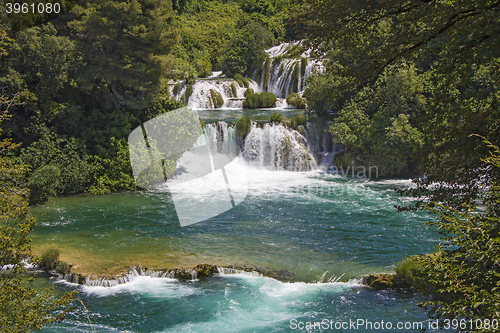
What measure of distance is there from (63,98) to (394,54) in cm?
1488

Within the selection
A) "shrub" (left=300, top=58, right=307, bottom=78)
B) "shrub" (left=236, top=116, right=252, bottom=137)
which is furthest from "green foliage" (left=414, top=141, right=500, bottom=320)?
"shrub" (left=300, top=58, right=307, bottom=78)

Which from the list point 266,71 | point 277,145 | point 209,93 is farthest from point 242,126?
point 266,71

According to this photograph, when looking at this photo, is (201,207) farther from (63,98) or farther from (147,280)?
(63,98)

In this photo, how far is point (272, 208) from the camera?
49.0 ft

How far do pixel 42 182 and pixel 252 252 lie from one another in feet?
30.9

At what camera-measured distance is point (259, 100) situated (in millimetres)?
26375

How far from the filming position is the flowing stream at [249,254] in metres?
8.02

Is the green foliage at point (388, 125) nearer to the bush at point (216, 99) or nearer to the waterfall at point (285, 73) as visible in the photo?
the waterfall at point (285, 73)

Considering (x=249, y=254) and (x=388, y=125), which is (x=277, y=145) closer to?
(x=388, y=125)

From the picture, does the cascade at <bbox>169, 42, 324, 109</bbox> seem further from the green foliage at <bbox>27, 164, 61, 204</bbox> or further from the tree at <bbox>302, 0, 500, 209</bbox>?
the tree at <bbox>302, 0, 500, 209</bbox>

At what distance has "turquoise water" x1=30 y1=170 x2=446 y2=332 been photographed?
8.03m

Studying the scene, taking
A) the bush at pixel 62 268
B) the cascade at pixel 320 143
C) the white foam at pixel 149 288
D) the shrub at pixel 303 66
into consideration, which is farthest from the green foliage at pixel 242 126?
the bush at pixel 62 268

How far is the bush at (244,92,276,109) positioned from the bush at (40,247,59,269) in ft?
59.4

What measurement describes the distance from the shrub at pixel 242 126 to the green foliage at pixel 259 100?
5792 millimetres
